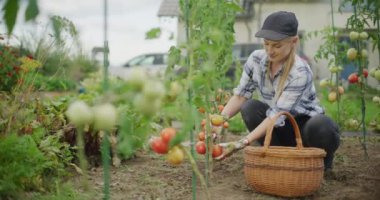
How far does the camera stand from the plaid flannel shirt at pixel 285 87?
2670mm

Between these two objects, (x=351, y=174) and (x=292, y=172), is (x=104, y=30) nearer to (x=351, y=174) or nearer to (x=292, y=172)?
(x=292, y=172)

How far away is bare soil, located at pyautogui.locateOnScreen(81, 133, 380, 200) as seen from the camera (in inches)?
102

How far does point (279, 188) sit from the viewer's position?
2.48 m

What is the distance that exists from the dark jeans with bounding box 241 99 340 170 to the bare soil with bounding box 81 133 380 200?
225 mm

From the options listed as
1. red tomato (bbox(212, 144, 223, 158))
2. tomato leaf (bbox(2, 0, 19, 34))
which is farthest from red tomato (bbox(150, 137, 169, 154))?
tomato leaf (bbox(2, 0, 19, 34))

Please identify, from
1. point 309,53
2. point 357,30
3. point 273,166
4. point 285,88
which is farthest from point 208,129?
point 309,53

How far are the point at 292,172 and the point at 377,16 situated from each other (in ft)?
3.96

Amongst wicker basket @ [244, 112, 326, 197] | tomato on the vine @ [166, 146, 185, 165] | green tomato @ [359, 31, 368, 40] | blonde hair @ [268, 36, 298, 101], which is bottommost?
wicker basket @ [244, 112, 326, 197]

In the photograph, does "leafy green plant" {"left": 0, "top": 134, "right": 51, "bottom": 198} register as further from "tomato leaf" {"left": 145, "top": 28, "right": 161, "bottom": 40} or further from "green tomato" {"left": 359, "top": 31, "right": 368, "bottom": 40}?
"green tomato" {"left": 359, "top": 31, "right": 368, "bottom": 40}

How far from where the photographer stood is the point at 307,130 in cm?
288

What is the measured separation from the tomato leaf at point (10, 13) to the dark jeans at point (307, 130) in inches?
91.3

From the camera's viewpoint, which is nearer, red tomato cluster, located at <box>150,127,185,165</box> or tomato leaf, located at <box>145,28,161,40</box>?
red tomato cluster, located at <box>150,127,185,165</box>

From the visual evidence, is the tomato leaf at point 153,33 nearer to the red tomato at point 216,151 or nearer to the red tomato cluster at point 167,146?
the red tomato cluster at point 167,146

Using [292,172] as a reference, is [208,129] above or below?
above
